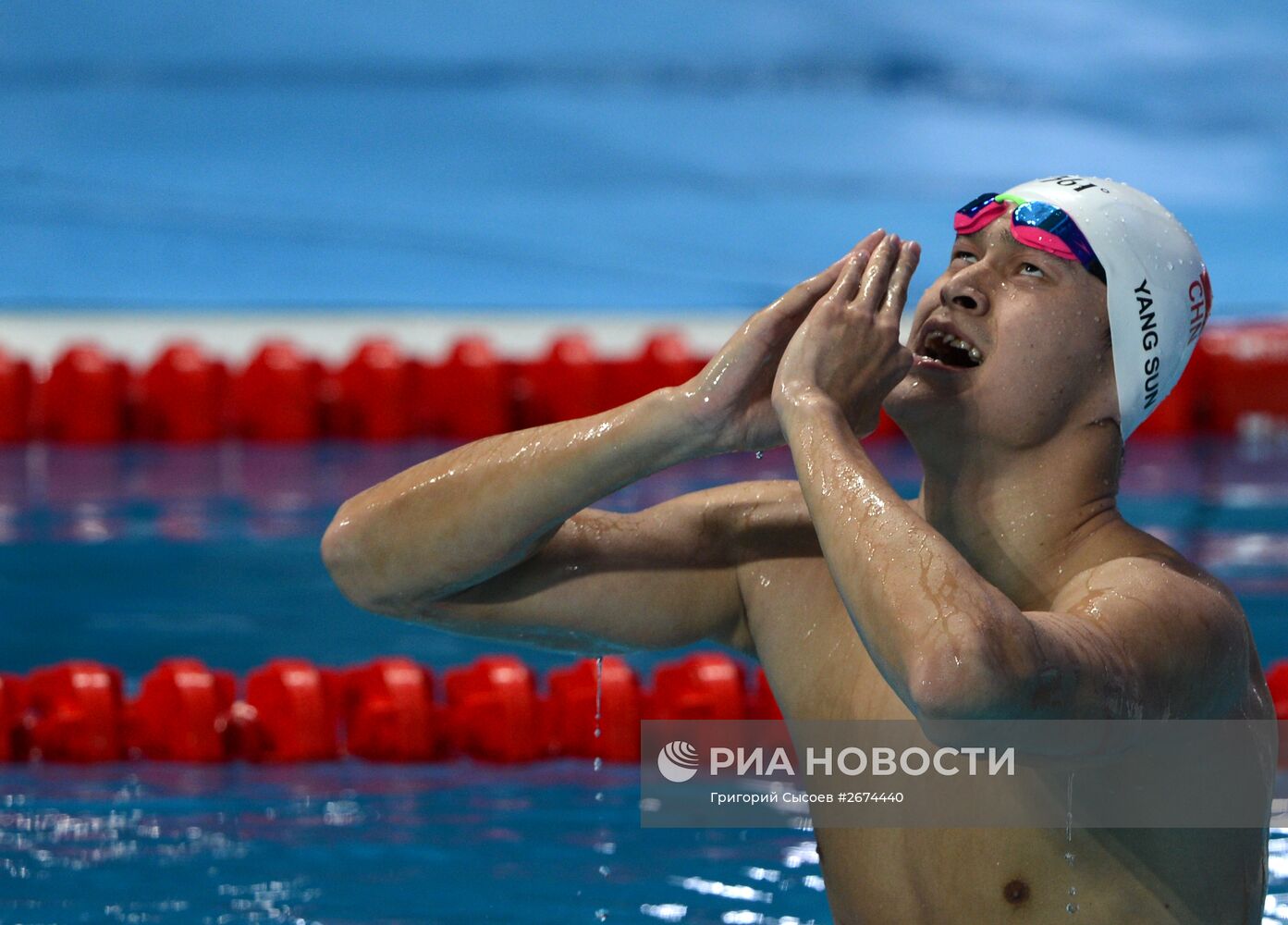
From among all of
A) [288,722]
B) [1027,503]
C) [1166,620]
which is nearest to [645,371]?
[288,722]

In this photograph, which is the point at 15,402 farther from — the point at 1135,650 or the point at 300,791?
the point at 1135,650

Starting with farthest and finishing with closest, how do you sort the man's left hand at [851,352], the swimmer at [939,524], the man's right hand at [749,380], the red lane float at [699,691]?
the red lane float at [699,691], the man's right hand at [749,380], the man's left hand at [851,352], the swimmer at [939,524]

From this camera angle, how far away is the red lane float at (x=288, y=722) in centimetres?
408

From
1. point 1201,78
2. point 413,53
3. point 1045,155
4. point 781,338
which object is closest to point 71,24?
point 413,53

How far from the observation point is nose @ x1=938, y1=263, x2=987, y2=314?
197cm

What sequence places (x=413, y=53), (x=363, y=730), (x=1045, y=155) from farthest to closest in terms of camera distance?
(x=413, y=53) → (x=1045, y=155) → (x=363, y=730)

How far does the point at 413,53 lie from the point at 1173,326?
1022cm

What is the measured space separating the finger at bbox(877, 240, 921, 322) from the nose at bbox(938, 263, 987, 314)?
5cm

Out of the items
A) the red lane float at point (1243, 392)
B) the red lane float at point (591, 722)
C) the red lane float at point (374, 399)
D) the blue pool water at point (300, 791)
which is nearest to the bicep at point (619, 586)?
the blue pool water at point (300, 791)

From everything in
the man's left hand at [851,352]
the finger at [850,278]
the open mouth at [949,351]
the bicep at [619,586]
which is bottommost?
the bicep at [619,586]

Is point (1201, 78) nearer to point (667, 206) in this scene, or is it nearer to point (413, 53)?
point (667, 206)

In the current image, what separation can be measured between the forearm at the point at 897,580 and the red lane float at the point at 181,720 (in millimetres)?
2643

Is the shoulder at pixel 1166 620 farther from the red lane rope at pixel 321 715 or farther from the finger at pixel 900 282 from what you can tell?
the red lane rope at pixel 321 715

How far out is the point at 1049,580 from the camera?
2.02 m
